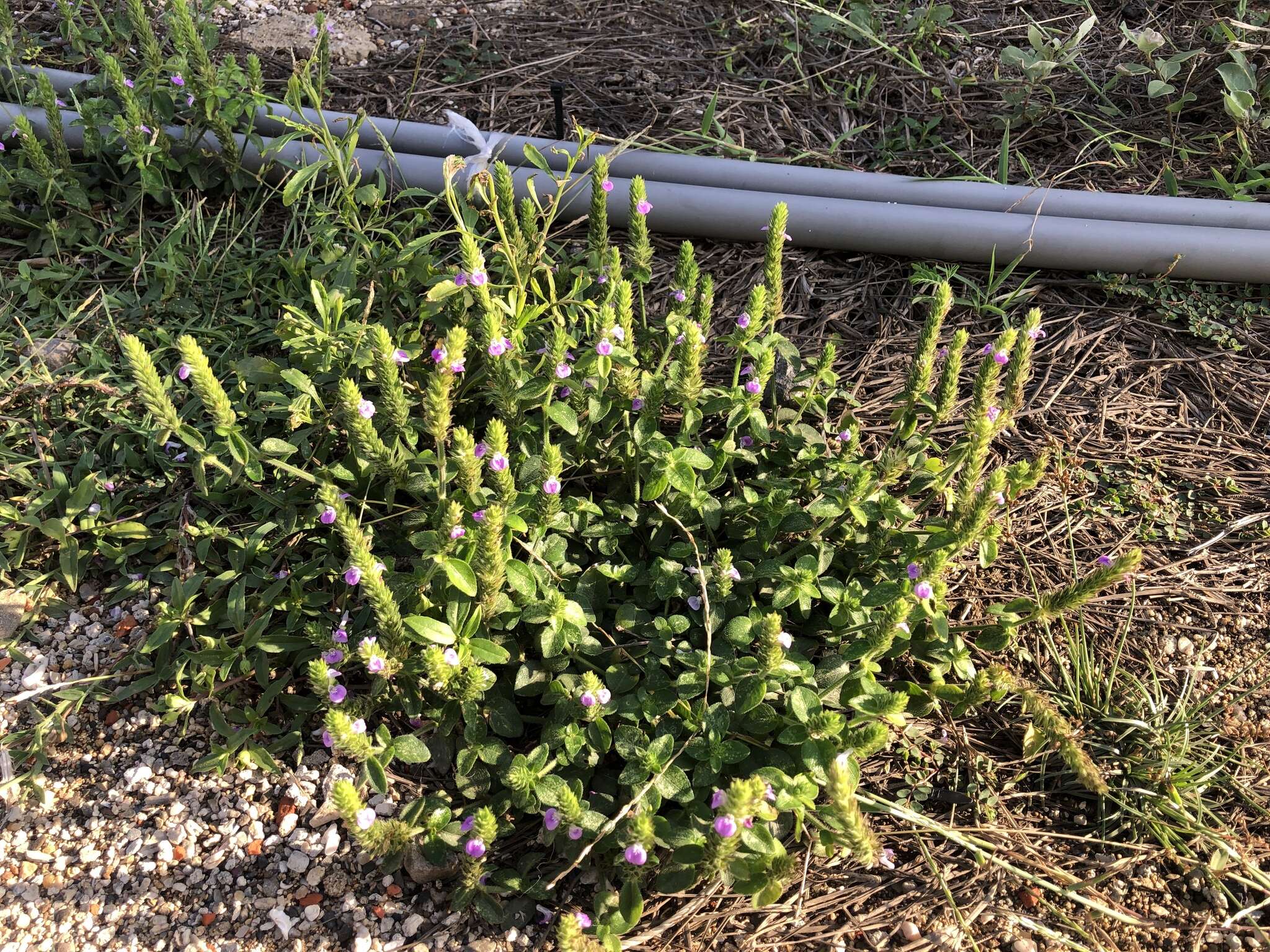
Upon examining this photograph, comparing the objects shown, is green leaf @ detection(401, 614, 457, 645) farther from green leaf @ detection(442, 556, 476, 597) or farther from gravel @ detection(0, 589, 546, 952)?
gravel @ detection(0, 589, 546, 952)

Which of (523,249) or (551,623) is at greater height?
(523,249)

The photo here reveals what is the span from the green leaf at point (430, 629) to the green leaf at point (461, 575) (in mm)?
88

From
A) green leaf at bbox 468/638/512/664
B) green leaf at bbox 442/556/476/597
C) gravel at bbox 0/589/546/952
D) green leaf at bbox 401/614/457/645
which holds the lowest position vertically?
gravel at bbox 0/589/546/952

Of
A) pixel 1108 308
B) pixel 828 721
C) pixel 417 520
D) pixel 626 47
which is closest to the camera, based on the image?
pixel 828 721

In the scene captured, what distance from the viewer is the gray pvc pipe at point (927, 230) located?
3.01m

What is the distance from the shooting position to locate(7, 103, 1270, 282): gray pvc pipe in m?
3.01

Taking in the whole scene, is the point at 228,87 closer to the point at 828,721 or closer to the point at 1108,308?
the point at 828,721

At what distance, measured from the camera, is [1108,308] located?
3117mm

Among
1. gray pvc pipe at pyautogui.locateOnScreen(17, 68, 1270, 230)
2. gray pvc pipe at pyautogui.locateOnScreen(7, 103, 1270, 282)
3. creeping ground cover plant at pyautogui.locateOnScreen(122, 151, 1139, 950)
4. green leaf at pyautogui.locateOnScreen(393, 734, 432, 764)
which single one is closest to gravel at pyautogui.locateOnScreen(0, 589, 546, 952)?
creeping ground cover plant at pyautogui.locateOnScreen(122, 151, 1139, 950)

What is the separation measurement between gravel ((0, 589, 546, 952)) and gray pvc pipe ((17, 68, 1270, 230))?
197 cm

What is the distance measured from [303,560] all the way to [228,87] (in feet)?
5.77

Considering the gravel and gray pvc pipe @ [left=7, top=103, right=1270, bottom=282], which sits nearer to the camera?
the gravel

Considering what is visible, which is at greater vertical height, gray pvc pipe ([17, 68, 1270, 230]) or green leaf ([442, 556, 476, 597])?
gray pvc pipe ([17, 68, 1270, 230])

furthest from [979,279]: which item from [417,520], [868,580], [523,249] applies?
[417,520]
